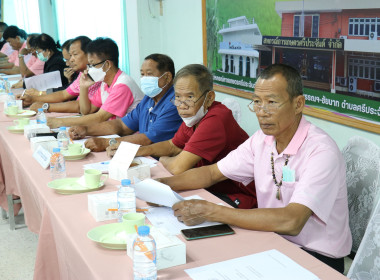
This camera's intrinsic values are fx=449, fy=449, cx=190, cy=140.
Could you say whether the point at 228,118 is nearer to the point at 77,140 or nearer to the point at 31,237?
the point at 77,140

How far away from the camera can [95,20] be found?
6.09 meters

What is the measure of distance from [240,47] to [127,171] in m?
1.99

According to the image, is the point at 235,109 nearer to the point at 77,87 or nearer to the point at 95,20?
the point at 77,87

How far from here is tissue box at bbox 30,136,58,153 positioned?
2.36 metres

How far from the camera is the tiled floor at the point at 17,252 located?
8.15ft

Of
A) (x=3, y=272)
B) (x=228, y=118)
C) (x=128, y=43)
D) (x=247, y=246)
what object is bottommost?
(x=3, y=272)

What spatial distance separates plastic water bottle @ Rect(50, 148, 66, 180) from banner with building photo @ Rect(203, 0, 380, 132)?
1.60m

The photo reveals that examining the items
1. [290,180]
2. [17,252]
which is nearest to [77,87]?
[17,252]

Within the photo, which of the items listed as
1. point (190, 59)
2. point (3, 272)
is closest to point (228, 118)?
point (3, 272)

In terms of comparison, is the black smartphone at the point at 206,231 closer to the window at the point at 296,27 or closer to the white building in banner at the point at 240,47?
the window at the point at 296,27

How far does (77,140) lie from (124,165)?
0.88 m

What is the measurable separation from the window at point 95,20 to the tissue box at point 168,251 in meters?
4.51

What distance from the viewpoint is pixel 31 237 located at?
293 cm

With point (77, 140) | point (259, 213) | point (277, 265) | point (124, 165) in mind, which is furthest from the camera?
point (77, 140)
